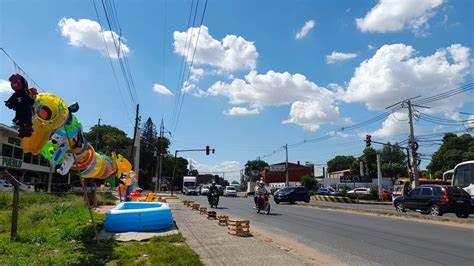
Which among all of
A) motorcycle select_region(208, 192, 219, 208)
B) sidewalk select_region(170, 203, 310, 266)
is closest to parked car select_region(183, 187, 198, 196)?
motorcycle select_region(208, 192, 219, 208)

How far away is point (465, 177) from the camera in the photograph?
24.1 m

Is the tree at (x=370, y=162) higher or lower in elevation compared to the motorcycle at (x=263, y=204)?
higher

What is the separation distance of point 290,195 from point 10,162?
33991 millimetres

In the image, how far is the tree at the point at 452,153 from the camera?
80000 millimetres

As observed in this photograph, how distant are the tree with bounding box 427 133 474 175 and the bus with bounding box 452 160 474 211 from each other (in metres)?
59.4

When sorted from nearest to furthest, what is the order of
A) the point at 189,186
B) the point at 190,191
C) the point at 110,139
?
the point at 190,191 → the point at 189,186 → the point at 110,139

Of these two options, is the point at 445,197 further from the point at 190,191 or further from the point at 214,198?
the point at 190,191

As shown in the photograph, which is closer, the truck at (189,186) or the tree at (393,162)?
the truck at (189,186)

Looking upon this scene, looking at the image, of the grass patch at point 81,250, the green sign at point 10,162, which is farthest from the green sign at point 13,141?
the grass patch at point 81,250

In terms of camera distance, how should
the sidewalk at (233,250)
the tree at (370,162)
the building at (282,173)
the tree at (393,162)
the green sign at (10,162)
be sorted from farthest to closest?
the building at (282,173)
the tree at (393,162)
the tree at (370,162)
the green sign at (10,162)
the sidewalk at (233,250)

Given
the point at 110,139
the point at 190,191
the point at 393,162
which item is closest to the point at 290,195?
the point at 190,191

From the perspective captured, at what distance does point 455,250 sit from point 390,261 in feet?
8.47

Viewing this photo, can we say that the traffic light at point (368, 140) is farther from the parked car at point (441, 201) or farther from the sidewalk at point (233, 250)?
the sidewalk at point (233, 250)

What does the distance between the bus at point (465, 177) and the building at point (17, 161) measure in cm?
4235
